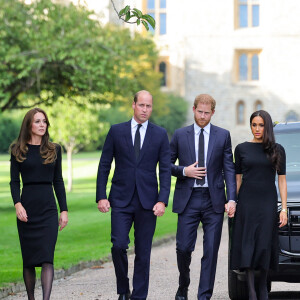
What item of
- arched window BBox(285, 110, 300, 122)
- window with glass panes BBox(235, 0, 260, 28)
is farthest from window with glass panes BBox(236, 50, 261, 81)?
arched window BBox(285, 110, 300, 122)

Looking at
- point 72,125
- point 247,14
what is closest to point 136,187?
point 72,125

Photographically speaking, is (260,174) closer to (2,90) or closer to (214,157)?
(214,157)

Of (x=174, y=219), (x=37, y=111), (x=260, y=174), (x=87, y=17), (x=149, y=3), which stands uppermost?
(x=149, y=3)

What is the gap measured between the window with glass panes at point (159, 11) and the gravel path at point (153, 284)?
72860 mm

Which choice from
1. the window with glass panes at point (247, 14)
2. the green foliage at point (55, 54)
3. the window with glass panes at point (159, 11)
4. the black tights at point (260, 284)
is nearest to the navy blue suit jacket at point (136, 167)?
the black tights at point (260, 284)

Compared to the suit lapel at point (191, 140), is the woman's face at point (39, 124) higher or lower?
higher

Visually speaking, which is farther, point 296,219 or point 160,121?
point 160,121

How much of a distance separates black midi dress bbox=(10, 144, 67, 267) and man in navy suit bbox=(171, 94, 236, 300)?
1.24m

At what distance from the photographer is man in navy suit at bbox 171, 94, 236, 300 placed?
843cm

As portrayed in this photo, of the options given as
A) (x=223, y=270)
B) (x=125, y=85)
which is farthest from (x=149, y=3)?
(x=223, y=270)

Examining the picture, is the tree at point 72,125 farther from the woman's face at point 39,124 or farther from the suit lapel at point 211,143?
the woman's face at point 39,124

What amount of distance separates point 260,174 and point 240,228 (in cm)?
50

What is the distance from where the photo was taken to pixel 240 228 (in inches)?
328

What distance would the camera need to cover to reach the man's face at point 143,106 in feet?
27.0
